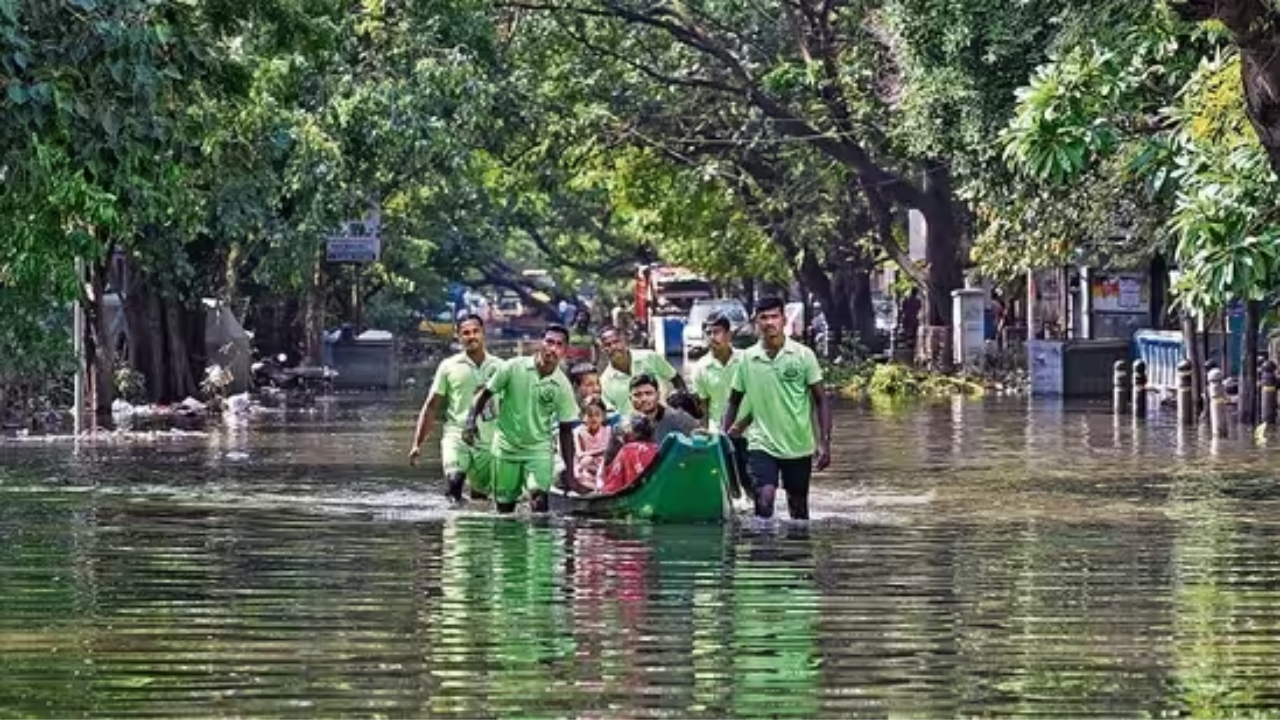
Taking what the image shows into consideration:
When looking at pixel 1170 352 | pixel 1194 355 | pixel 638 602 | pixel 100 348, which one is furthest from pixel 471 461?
pixel 1170 352

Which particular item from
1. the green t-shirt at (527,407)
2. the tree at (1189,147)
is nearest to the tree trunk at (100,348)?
the green t-shirt at (527,407)

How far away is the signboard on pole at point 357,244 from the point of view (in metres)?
50.6

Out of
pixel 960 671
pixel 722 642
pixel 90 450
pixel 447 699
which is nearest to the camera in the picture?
pixel 447 699

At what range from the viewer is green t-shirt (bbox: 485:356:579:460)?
20.5m

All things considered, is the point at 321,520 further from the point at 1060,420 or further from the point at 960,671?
the point at 1060,420

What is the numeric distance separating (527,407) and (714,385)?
5.16ft

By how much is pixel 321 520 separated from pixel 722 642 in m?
8.70

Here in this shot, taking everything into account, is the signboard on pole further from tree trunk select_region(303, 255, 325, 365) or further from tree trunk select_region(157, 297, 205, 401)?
tree trunk select_region(157, 297, 205, 401)

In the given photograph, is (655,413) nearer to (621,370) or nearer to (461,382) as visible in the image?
(621,370)

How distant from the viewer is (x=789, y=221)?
5847cm

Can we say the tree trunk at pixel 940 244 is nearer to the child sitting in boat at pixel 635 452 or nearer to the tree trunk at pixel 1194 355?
the tree trunk at pixel 1194 355

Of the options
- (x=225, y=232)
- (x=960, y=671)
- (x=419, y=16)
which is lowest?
(x=960, y=671)

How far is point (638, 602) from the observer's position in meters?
15.0

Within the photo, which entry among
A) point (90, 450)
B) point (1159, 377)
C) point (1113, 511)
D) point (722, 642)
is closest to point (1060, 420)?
point (1159, 377)
